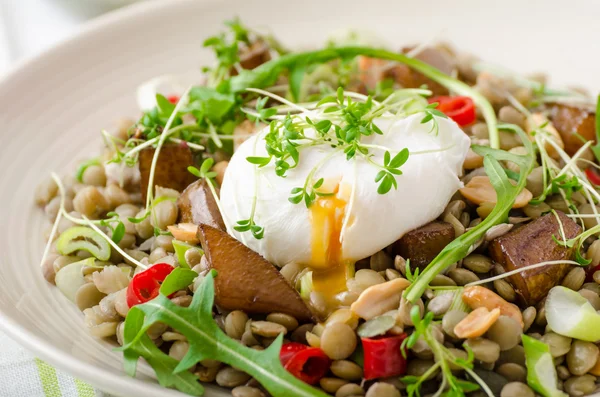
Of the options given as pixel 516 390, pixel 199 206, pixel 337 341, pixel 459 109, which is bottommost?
pixel 516 390

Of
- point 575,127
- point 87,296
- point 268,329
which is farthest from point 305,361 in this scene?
point 575,127

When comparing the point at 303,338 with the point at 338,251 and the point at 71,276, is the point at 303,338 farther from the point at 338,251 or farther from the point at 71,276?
the point at 71,276

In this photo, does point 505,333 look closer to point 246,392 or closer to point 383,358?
point 383,358

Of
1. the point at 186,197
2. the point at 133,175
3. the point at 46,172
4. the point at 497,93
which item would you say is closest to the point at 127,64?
the point at 46,172

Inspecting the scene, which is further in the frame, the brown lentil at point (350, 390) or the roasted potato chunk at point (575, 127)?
the roasted potato chunk at point (575, 127)

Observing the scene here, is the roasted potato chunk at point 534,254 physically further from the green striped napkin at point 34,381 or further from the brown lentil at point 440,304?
the green striped napkin at point 34,381

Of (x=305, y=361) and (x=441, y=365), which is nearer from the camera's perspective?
(x=441, y=365)

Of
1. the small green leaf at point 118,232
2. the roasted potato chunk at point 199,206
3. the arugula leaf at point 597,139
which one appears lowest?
the arugula leaf at point 597,139

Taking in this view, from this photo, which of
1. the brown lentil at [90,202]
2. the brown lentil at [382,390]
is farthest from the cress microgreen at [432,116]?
the brown lentil at [90,202]
